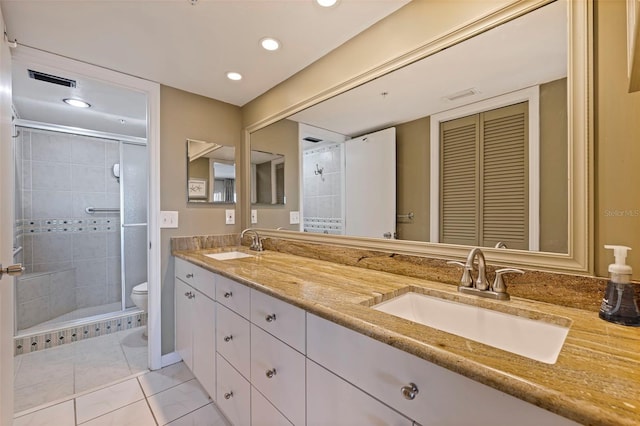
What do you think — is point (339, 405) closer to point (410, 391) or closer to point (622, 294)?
point (410, 391)

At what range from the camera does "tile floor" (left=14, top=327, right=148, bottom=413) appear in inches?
71.3

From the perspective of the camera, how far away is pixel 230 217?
98.8 inches

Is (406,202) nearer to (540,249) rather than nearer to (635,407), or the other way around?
(540,249)

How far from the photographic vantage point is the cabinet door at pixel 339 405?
2.36ft

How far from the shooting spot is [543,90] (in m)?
0.97

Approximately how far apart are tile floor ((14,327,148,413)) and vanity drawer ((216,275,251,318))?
4.01 ft

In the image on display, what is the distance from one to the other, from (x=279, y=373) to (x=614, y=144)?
4.41ft

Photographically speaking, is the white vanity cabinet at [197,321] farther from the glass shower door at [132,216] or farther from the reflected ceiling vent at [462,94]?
the glass shower door at [132,216]

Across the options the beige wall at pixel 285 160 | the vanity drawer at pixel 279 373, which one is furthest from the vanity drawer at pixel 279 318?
the beige wall at pixel 285 160

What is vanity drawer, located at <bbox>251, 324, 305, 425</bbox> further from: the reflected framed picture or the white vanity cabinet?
the reflected framed picture

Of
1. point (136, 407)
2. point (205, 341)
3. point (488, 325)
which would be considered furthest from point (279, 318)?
point (136, 407)

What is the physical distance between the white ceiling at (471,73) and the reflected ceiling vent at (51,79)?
1949 mm

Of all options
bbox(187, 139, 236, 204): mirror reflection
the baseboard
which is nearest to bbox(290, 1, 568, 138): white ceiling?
bbox(187, 139, 236, 204): mirror reflection

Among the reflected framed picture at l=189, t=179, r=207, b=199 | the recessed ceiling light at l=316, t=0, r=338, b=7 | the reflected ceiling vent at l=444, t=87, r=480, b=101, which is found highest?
the recessed ceiling light at l=316, t=0, r=338, b=7
